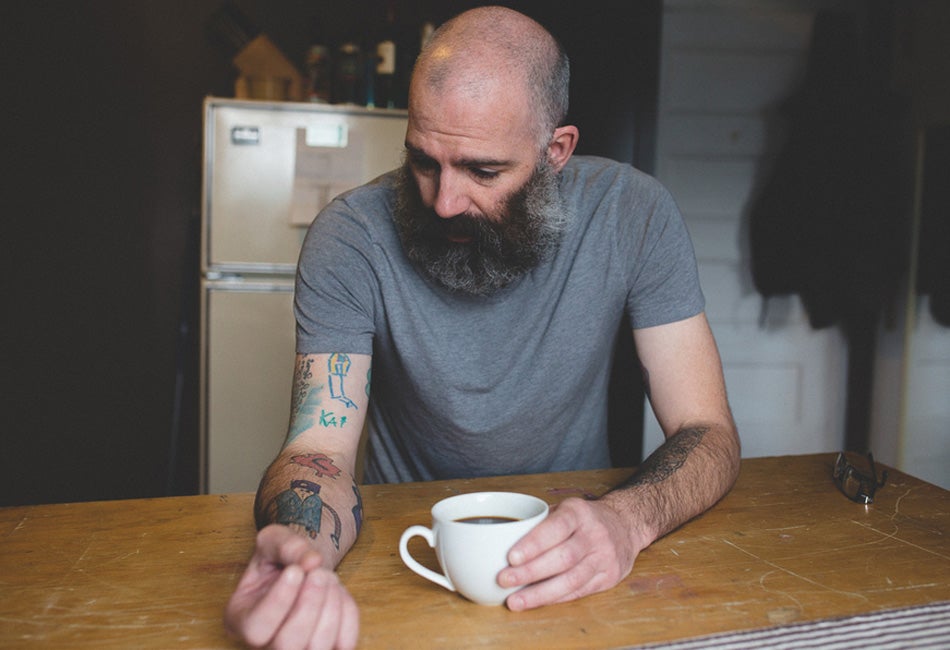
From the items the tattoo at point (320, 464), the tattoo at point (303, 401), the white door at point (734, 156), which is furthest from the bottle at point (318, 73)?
the tattoo at point (320, 464)

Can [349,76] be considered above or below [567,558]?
above

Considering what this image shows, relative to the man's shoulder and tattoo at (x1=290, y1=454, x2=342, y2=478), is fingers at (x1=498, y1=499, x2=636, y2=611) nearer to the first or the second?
tattoo at (x1=290, y1=454, x2=342, y2=478)

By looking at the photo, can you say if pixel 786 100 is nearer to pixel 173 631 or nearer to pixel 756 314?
pixel 756 314

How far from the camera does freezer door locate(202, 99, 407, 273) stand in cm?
248

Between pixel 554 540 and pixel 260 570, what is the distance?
0.25m

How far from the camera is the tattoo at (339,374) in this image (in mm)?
1073

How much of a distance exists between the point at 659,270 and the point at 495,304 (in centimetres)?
26

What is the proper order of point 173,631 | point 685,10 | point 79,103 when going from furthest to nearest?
point 79,103, point 685,10, point 173,631

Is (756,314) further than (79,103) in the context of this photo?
No

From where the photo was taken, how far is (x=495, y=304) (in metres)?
1.25

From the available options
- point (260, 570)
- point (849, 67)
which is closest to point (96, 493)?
point (260, 570)

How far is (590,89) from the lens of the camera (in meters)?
2.57

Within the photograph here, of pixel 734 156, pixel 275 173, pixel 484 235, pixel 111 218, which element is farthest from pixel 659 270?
pixel 111 218

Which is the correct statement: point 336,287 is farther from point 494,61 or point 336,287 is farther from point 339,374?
point 494,61
